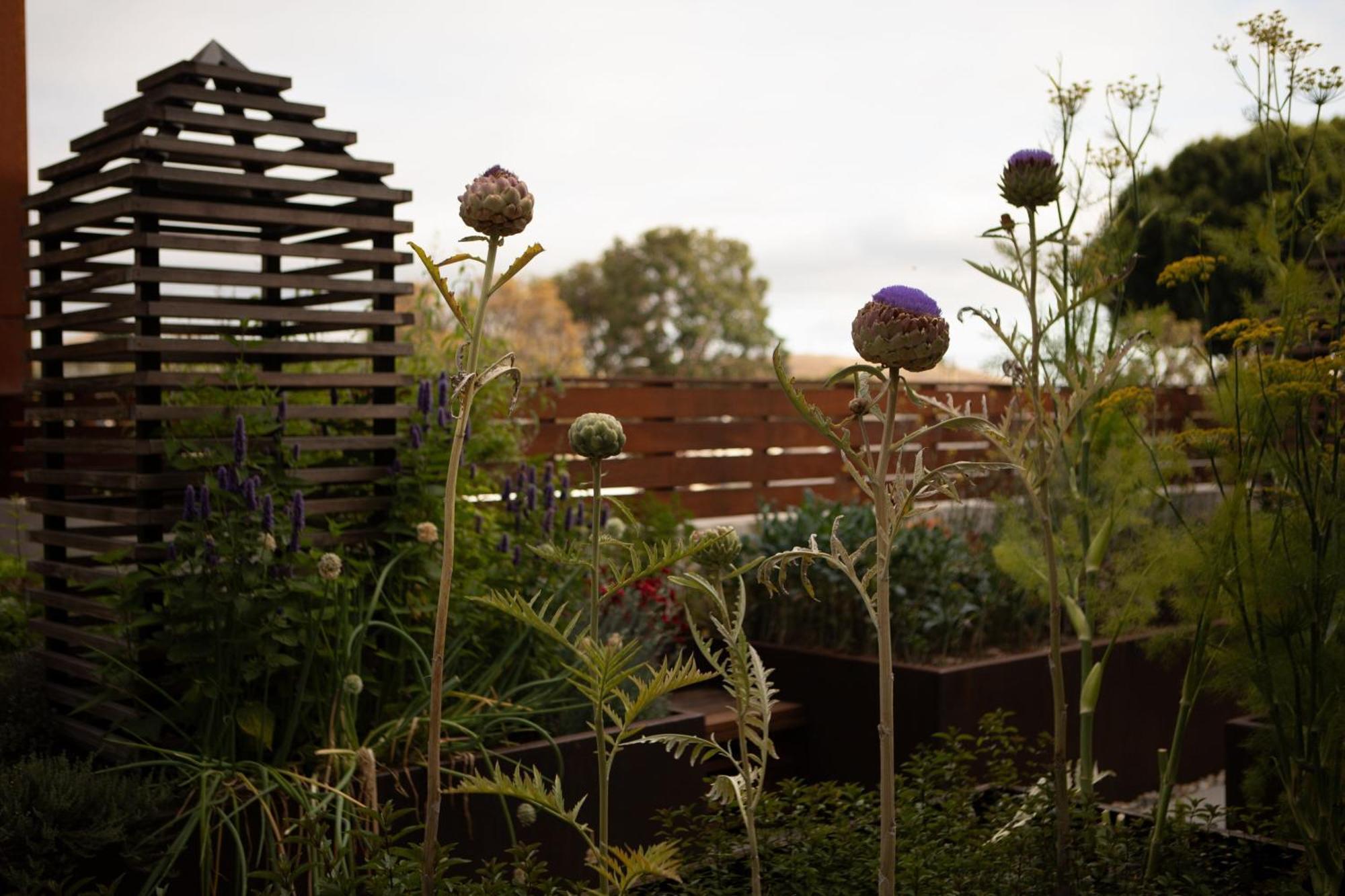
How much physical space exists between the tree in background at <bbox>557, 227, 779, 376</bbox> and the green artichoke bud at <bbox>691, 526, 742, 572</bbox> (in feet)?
104

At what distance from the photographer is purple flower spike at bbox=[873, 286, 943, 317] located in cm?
140

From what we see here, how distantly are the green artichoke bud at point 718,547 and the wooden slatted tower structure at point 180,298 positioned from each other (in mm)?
1627

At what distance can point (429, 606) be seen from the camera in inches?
119

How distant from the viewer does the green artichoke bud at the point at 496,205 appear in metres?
1.37

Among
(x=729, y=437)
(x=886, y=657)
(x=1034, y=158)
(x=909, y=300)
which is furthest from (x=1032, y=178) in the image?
(x=729, y=437)

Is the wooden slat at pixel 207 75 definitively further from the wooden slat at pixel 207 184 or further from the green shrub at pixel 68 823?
the green shrub at pixel 68 823

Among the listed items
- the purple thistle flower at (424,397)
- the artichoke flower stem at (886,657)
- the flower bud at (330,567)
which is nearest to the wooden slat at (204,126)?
the purple thistle flower at (424,397)

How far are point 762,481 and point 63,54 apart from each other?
5167mm

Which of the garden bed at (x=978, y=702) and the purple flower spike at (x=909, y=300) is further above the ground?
the purple flower spike at (x=909, y=300)

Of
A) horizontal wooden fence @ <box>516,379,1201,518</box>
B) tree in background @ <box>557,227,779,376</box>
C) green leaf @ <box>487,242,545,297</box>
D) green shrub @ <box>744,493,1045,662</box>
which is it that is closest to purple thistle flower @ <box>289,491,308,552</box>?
green leaf @ <box>487,242,545,297</box>

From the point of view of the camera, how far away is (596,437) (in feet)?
5.06

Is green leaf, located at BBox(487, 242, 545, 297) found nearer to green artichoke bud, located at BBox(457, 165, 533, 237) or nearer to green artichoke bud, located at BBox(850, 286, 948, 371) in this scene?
green artichoke bud, located at BBox(457, 165, 533, 237)

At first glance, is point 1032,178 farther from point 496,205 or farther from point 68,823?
point 68,823

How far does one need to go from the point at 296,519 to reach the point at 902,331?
1.81m
